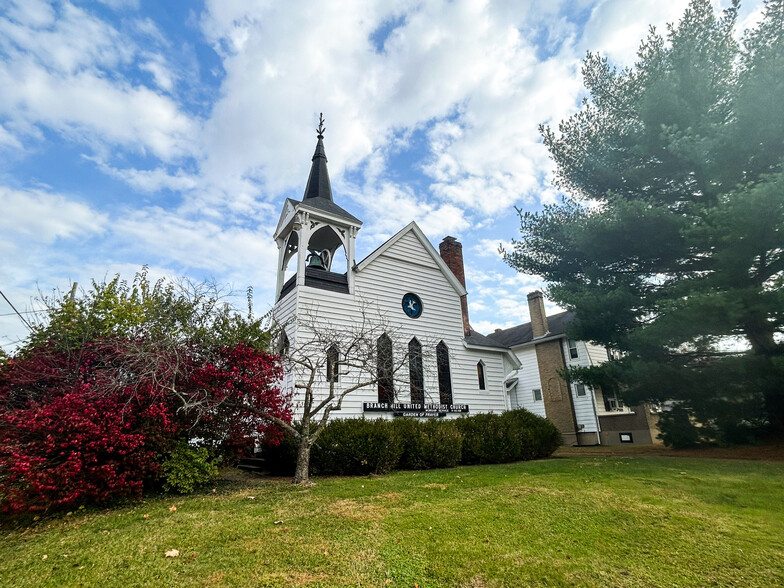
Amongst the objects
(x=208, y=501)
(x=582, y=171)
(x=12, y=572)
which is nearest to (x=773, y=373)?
(x=582, y=171)

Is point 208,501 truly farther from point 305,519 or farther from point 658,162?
point 658,162

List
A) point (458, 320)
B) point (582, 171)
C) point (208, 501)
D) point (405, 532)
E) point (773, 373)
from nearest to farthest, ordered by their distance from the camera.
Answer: point (405, 532) < point (208, 501) < point (773, 373) < point (582, 171) < point (458, 320)

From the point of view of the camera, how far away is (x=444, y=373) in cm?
1622

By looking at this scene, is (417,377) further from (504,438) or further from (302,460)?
(302,460)

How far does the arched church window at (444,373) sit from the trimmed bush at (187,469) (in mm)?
9521

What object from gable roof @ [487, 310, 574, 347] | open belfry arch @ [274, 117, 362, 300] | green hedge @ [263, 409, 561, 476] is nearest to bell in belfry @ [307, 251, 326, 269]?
open belfry arch @ [274, 117, 362, 300]

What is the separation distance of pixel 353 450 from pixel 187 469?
160 inches

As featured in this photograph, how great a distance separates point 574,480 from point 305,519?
597 cm

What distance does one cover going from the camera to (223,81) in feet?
39.3

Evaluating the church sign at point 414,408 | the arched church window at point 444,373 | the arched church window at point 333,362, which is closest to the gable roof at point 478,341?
the arched church window at point 444,373

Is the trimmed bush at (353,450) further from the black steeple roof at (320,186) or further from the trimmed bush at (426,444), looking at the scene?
the black steeple roof at (320,186)

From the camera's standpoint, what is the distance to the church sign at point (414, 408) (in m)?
14.0

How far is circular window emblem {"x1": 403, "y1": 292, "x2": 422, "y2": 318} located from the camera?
16156 millimetres

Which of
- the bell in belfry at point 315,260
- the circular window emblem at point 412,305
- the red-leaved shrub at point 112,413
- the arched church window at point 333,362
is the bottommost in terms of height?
the red-leaved shrub at point 112,413
